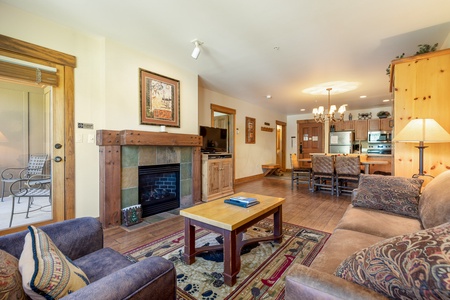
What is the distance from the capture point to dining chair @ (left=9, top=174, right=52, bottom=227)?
2.59m

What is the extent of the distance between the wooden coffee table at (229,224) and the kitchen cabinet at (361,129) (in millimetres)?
6318

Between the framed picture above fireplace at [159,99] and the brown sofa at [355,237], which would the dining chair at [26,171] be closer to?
the framed picture above fireplace at [159,99]

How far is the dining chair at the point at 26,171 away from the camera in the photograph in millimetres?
2699

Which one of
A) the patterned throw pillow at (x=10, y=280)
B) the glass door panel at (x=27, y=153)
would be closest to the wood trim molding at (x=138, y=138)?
the glass door panel at (x=27, y=153)

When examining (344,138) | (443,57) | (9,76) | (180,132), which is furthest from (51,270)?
(344,138)

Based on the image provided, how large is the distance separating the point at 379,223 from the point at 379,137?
245 inches

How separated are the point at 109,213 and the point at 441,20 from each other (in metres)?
4.58

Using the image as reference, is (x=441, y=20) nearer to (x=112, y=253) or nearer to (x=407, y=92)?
(x=407, y=92)

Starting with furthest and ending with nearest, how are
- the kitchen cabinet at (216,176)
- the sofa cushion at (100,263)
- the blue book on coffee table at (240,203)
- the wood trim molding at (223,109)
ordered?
the wood trim molding at (223,109) → the kitchen cabinet at (216,176) → the blue book on coffee table at (240,203) → the sofa cushion at (100,263)

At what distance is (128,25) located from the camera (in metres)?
2.46

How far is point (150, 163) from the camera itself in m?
3.29

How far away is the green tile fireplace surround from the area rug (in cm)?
100

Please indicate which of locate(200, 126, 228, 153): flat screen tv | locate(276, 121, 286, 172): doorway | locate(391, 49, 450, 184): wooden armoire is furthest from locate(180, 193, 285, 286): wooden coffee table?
locate(276, 121, 286, 172): doorway

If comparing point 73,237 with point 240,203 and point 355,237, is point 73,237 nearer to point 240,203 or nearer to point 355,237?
point 240,203
